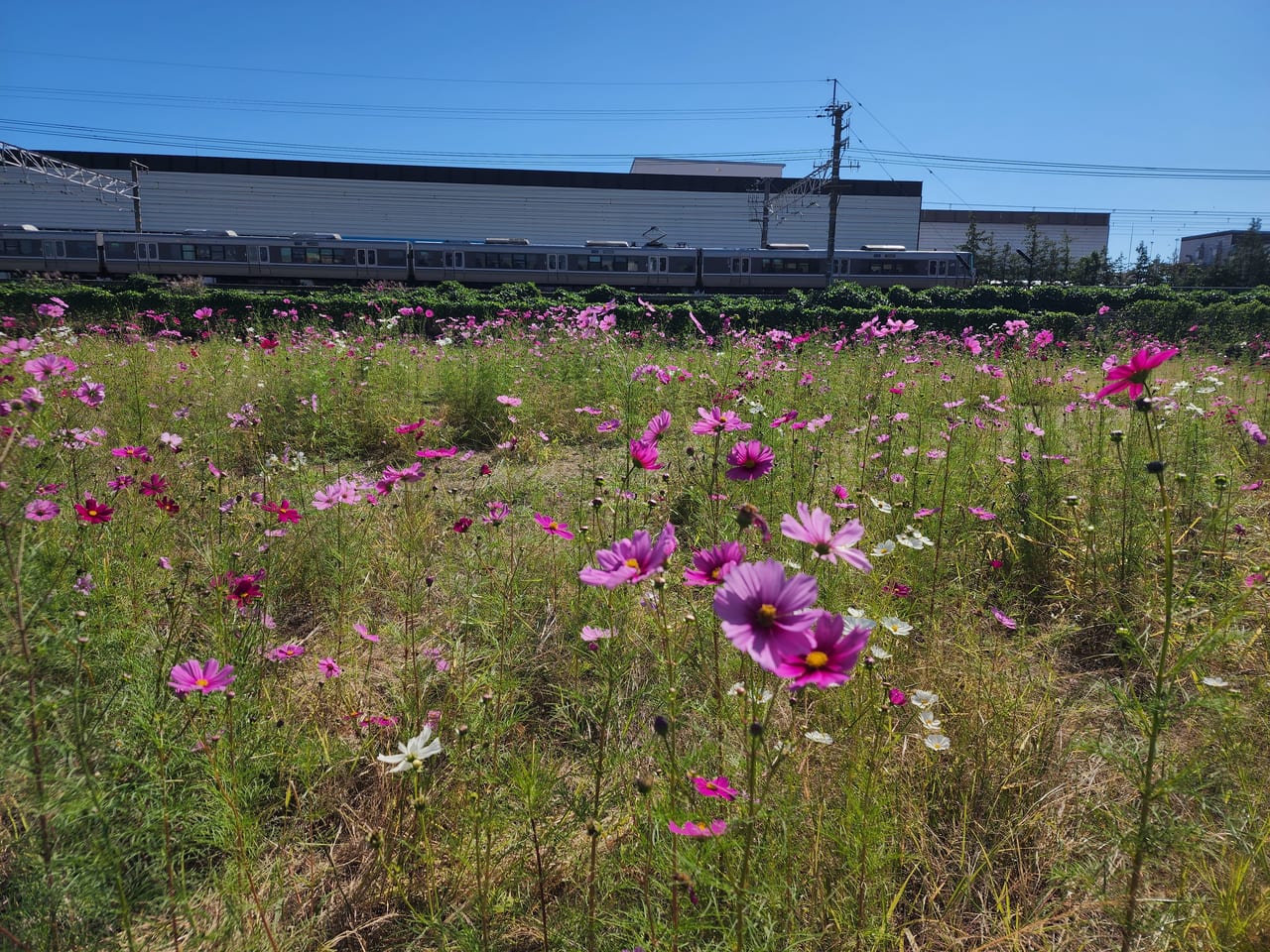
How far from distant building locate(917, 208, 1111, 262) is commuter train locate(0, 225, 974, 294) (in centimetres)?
3317

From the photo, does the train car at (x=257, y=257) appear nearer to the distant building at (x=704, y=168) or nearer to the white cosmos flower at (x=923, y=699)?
the white cosmos flower at (x=923, y=699)

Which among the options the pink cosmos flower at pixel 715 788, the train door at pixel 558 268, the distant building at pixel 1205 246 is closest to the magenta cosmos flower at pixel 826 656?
the pink cosmos flower at pixel 715 788

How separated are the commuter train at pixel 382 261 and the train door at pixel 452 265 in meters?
0.03

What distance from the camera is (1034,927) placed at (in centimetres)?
117

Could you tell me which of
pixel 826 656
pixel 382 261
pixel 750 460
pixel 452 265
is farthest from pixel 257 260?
pixel 826 656

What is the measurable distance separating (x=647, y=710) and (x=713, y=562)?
39.4 inches

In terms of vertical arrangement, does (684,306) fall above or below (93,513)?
above

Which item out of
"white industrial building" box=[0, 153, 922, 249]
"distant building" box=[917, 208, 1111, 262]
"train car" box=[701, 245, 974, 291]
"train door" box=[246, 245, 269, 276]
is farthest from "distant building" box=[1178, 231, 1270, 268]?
"train door" box=[246, 245, 269, 276]

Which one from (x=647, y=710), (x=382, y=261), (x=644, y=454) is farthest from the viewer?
(x=382, y=261)

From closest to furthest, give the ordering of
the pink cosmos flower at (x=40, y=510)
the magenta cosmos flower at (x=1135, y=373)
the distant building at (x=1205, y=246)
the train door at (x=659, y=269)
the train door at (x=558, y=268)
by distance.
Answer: the magenta cosmos flower at (x=1135, y=373) → the pink cosmos flower at (x=40, y=510) → the train door at (x=558, y=268) → the train door at (x=659, y=269) → the distant building at (x=1205, y=246)

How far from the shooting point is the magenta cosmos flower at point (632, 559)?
2.61 ft

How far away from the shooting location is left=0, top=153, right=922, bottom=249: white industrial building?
1398 inches

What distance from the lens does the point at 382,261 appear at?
23984 mm

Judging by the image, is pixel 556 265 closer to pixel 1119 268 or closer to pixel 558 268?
pixel 558 268
